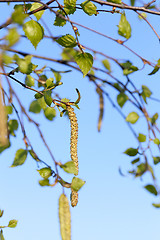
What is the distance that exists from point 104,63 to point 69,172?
61 cm

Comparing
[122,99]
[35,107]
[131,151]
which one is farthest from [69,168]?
[35,107]

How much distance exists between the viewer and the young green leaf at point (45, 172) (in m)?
1.98

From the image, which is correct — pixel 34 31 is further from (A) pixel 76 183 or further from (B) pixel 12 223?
(B) pixel 12 223

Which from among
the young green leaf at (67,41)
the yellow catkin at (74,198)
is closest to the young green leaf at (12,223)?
the yellow catkin at (74,198)

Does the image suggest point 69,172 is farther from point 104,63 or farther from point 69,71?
point 69,71

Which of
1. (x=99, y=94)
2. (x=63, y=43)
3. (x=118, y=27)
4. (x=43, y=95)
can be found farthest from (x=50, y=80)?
(x=118, y=27)

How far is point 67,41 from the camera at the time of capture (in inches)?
88.7

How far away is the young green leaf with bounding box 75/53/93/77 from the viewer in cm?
219

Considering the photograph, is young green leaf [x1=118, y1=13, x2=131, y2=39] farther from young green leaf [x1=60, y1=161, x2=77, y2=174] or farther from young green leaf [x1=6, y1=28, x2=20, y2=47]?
young green leaf [x1=6, y1=28, x2=20, y2=47]

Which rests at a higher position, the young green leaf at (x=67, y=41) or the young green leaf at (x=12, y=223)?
the young green leaf at (x=67, y=41)

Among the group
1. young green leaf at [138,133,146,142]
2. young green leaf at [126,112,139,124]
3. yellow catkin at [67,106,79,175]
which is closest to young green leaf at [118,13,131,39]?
young green leaf at [126,112,139,124]

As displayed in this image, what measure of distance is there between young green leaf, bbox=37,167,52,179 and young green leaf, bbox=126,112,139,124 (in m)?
0.46

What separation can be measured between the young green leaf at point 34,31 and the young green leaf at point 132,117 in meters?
0.65

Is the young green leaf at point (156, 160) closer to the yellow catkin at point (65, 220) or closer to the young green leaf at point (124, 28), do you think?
the yellow catkin at point (65, 220)
